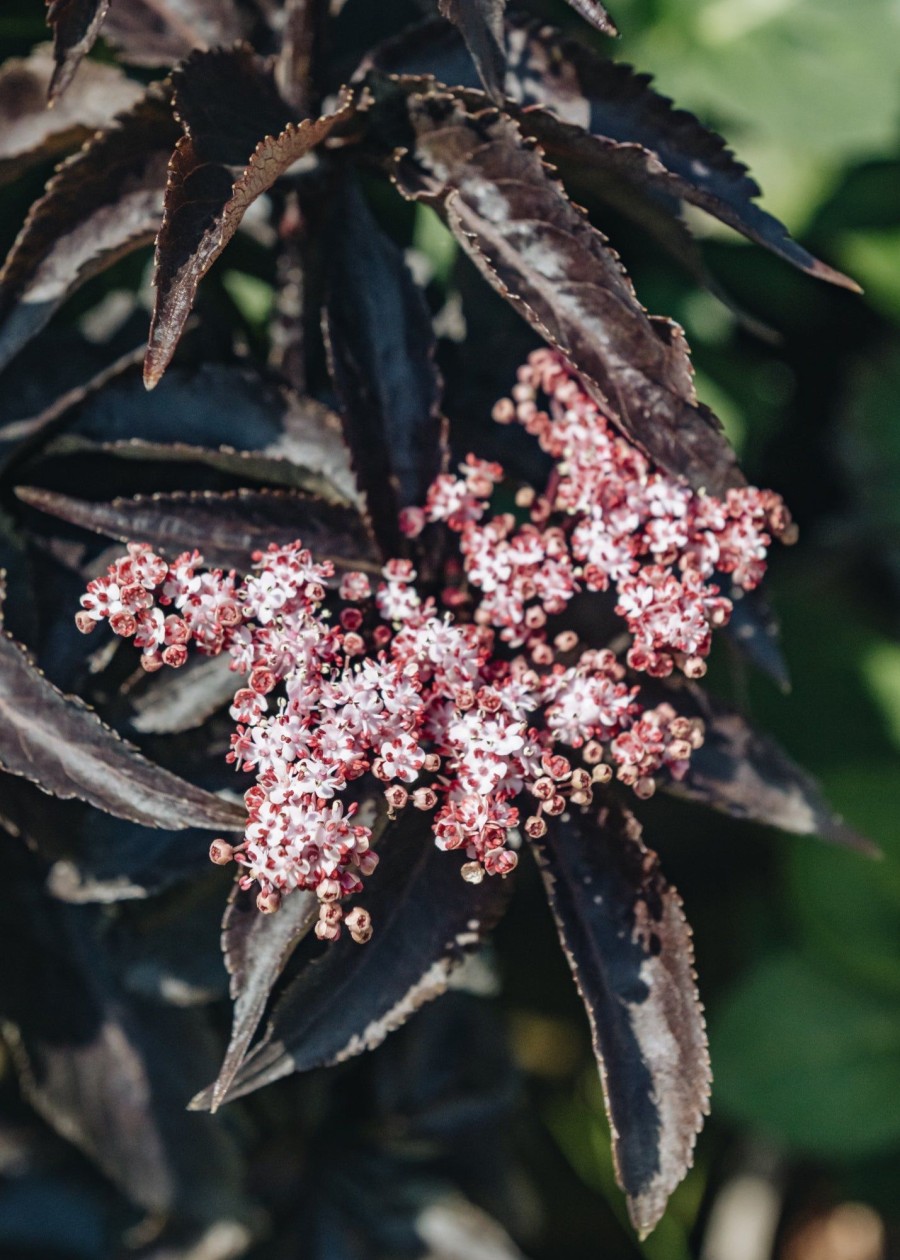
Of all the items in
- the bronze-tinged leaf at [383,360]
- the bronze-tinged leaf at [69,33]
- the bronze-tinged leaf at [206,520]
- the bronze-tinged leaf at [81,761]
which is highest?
the bronze-tinged leaf at [69,33]

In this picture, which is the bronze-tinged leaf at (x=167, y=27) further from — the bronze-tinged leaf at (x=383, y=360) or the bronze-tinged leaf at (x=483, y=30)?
the bronze-tinged leaf at (x=483, y=30)

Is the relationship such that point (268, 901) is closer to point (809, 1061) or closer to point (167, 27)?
point (167, 27)

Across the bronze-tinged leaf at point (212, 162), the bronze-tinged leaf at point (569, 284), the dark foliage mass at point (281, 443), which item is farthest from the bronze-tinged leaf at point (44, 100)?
the bronze-tinged leaf at point (569, 284)

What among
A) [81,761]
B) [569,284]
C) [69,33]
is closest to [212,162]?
[69,33]

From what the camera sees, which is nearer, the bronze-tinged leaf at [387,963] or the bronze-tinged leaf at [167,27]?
the bronze-tinged leaf at [387,963]

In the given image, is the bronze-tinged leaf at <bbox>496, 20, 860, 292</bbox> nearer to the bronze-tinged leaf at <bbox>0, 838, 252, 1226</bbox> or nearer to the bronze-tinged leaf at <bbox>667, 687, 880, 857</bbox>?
the bronze-tinged leaf at <bbox>667, 687, 880, 857</bbox>

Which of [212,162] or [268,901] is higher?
[212,162]

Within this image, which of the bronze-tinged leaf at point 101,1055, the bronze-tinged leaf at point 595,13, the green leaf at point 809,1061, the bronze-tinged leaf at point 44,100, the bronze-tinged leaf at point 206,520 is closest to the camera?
→ the bronze-tinged leaf at point 595,13
